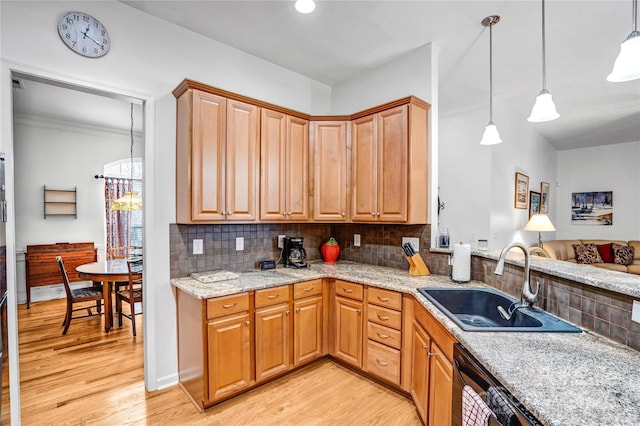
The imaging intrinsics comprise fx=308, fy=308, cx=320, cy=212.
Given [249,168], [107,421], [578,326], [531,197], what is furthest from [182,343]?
[531,197]

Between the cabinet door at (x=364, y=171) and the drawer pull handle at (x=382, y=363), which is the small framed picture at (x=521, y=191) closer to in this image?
the cabinet door at (x=364, y=171)

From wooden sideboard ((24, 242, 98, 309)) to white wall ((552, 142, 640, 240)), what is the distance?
947 cm

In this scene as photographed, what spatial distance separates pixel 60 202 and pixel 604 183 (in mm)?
10428

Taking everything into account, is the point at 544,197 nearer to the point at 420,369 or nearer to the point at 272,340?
the point at 420,369

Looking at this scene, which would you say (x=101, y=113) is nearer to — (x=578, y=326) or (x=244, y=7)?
(x=244, y=7)

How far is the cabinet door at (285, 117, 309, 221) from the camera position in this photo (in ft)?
9.70

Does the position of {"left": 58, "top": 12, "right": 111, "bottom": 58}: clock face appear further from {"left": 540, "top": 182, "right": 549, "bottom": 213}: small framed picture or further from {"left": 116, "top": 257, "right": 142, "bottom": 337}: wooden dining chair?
{"left": 540, "top": 182, "right": 549, "bottom": 213}: small framed picture

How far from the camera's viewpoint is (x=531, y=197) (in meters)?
5.62

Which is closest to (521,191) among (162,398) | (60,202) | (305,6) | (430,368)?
(430,368)

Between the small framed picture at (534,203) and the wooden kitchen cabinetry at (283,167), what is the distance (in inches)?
184

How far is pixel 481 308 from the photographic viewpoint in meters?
2.12

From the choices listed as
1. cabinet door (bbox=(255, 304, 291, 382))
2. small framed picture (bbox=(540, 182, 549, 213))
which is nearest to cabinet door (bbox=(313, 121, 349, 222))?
cabinet door (bbox=(255, 304, 291, 382))

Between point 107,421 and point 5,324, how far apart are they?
0.92m

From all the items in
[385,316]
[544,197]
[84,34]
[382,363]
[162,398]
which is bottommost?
[162,398]
